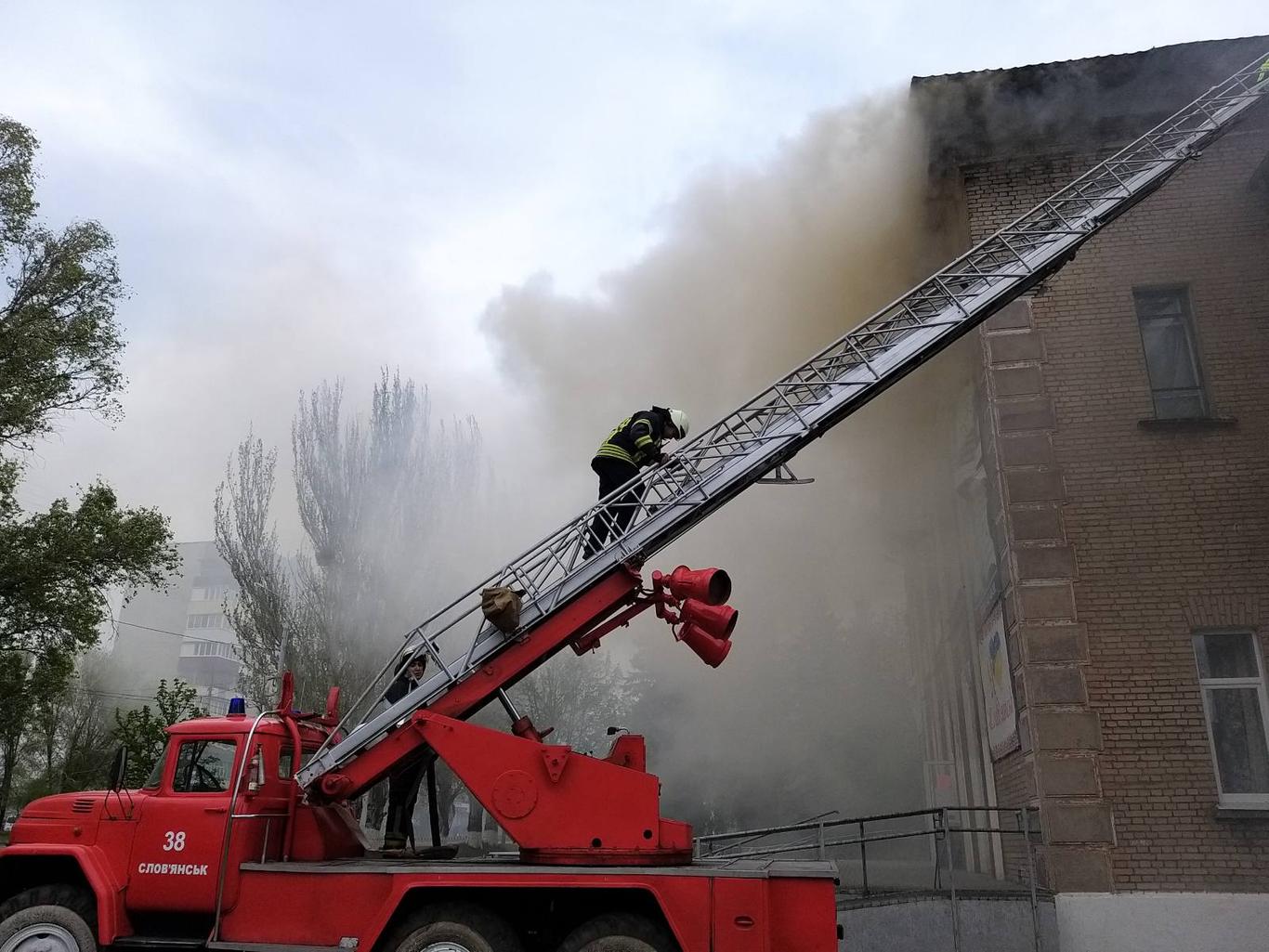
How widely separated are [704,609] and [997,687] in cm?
580

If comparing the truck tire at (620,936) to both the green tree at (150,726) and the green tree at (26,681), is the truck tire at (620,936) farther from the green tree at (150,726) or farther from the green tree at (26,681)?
the green tree at (26,681)

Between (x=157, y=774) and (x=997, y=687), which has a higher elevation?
(x=997, y=687)

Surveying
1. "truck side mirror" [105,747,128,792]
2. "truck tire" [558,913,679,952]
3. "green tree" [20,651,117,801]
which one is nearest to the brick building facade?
"truck tire" [558,913,679,952]

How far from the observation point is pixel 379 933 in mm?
5141

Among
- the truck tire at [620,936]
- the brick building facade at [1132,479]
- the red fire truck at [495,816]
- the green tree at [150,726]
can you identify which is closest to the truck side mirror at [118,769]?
the red fire truck at [495,816]

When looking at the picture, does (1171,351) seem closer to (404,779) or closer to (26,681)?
(404,779)

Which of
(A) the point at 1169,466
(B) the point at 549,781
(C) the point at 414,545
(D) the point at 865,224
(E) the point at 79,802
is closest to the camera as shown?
(B) the point at 549,781

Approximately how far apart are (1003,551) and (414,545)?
445 inches

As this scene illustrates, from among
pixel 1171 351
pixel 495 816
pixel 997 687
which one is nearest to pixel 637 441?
pixel 495 816

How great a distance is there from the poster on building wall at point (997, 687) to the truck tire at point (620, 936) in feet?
17.4

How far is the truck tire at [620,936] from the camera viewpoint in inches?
199

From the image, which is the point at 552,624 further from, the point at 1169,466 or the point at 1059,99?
the point at 1059,99

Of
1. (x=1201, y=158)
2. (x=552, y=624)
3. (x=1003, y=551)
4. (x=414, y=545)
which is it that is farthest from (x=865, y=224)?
(x=414, y=545)

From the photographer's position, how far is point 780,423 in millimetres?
6672
